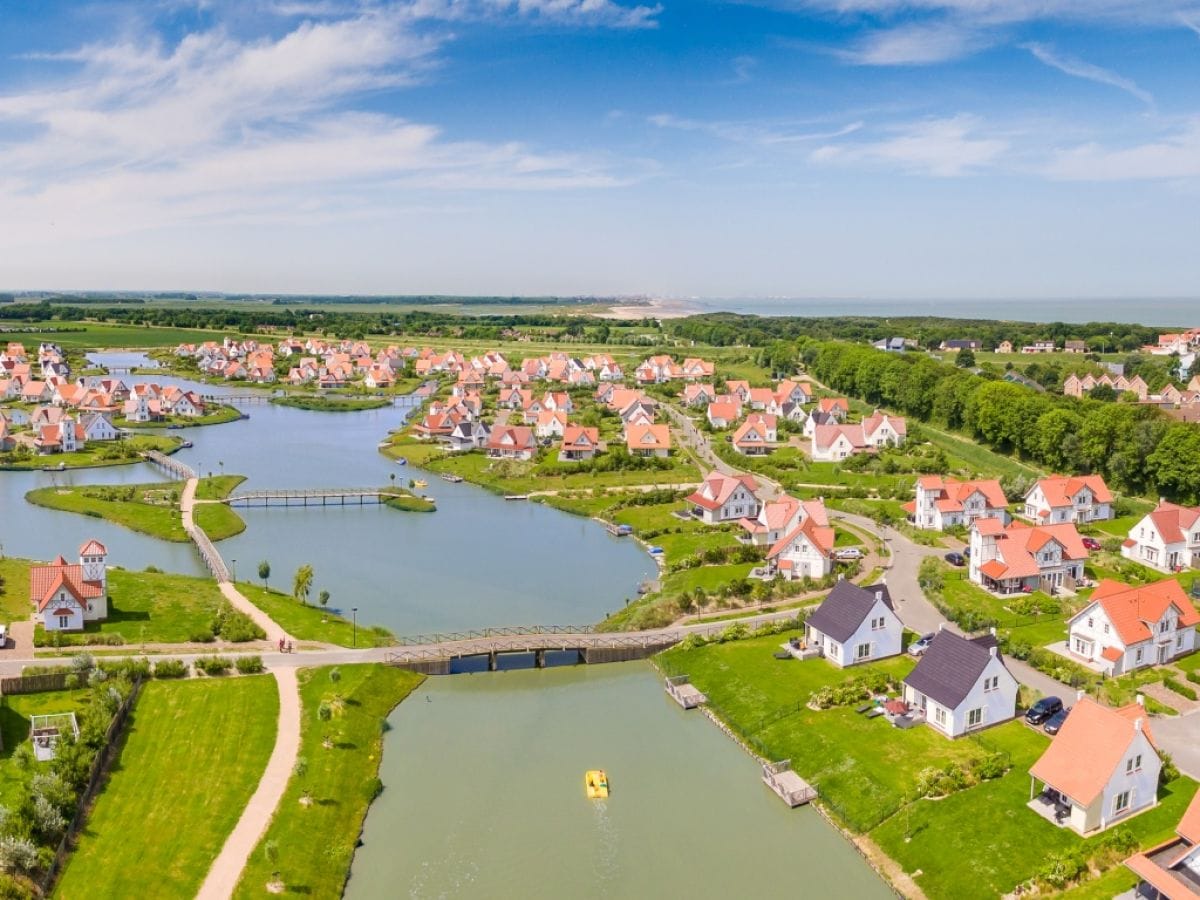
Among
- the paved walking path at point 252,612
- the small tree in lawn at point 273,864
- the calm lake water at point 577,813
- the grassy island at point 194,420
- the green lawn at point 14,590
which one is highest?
the grassy island at point 194,420

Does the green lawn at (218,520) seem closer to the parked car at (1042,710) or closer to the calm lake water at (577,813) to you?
the calm lake water at (577,813)

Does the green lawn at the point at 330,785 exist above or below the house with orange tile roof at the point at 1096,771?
below

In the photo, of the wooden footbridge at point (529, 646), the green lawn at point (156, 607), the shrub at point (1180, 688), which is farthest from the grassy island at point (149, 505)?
the shrub at point (1180, 688)

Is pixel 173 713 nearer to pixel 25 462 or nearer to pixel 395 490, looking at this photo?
pixel 395 490

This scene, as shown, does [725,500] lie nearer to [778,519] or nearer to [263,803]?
[778,519]

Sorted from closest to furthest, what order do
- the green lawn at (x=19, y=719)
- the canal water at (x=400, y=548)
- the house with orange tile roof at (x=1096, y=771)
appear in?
the house with orange tile roof at (x=1096, y=771)
the green lawn at (x=19, y=719)
the canal water at (x=400, y=548)

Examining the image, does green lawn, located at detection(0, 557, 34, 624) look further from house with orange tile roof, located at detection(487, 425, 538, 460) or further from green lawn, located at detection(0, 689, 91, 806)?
house with orange tile roof, located at detection(487, 425, 538, 460)

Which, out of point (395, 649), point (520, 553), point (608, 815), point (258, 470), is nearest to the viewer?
point (608, 815)

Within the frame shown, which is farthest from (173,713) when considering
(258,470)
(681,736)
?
(258,470)

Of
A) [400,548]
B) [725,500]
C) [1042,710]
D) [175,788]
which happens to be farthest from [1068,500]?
[175,788]
